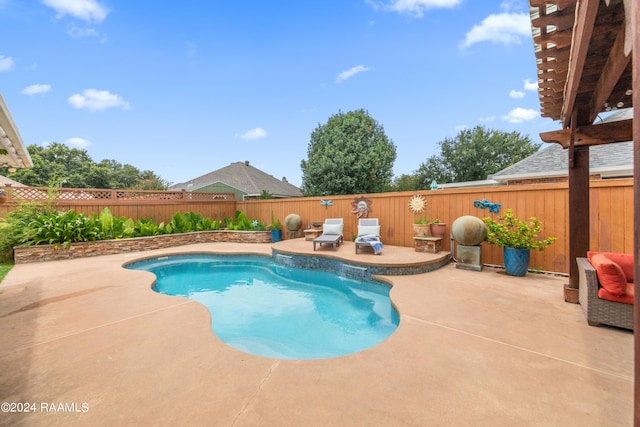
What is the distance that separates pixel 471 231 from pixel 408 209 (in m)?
2.26

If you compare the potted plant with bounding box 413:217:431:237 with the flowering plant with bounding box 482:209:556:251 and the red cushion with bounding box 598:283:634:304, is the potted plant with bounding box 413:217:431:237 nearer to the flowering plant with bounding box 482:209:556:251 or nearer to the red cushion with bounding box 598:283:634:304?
the flowering plant with bounding box 482:209:556:251

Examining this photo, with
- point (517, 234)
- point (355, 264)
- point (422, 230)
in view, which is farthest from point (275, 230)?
point (517, 234)

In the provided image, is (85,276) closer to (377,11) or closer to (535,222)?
(535,222)

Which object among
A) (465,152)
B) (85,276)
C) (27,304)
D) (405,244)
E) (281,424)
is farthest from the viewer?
(465,152)

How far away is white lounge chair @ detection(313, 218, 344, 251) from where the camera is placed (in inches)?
286

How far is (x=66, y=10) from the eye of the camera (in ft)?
28.6

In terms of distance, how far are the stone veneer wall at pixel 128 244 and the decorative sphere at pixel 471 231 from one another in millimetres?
7189

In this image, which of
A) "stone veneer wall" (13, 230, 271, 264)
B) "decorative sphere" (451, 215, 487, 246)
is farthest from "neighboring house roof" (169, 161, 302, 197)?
"decorative sphere" (451, 215, 487, 246)

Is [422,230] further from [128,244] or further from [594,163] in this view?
[128,244]

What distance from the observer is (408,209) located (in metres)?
7.54

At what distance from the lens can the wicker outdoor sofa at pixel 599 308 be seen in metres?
2.74

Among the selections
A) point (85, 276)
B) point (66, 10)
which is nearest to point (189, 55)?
point (66, 10)

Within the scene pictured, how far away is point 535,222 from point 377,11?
956cm

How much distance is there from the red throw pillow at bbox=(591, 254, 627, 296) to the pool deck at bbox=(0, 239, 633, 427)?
0.46 meters
